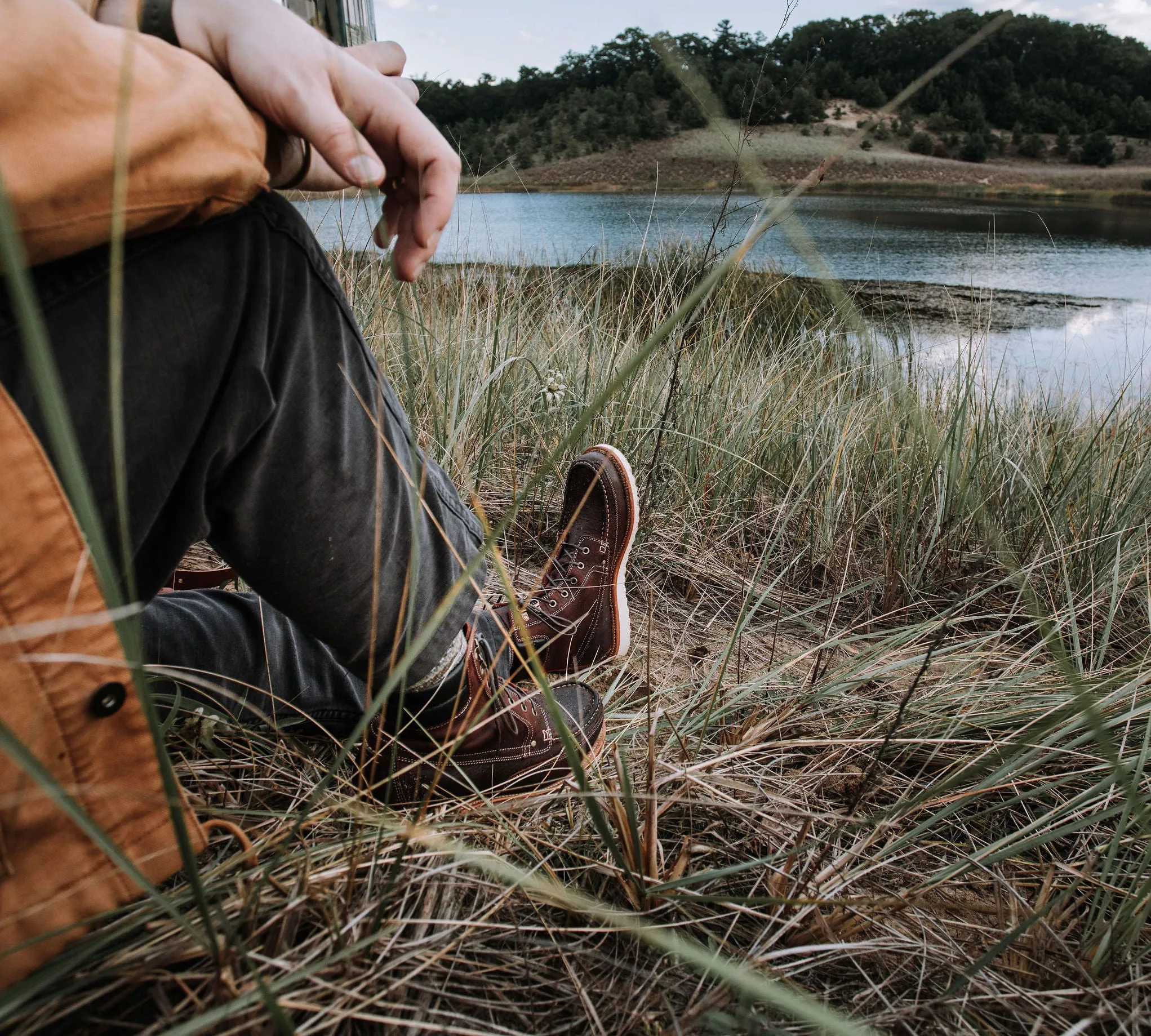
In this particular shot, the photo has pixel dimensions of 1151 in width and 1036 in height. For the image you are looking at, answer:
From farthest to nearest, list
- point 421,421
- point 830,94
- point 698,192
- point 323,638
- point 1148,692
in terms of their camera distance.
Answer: point 698,192, point 421,421, point 830,94, point 1148,692, point 323,638

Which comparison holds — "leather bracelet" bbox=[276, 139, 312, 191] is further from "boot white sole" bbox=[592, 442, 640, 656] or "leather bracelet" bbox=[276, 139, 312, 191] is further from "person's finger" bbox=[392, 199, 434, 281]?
"boot white sole" bbox=[592, 442, 640, 656]

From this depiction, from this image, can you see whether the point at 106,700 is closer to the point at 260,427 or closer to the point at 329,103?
the point at 260,427

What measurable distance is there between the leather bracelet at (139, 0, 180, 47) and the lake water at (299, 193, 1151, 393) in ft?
0.58

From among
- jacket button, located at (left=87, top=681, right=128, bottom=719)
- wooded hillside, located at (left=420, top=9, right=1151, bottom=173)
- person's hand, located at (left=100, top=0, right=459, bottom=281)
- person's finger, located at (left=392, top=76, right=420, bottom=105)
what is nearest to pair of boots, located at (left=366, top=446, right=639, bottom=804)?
jacket button, located at (left=87, top=681, right=128, bottom=719)

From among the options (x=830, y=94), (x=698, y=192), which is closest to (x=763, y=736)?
(x=830, y=94)

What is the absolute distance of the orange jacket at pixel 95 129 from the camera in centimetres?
36

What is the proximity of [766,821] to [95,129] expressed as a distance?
0.74 metres

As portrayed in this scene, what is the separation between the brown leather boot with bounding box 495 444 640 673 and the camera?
1.04m

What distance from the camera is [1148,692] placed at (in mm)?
826

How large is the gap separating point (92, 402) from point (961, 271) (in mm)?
9457

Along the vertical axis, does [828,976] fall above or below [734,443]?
below

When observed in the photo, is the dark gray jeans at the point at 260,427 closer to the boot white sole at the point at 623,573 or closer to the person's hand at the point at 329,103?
the person's hand at the point at 329,103

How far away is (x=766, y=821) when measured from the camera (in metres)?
0.68

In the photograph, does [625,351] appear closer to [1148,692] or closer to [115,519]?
[1148,692]
